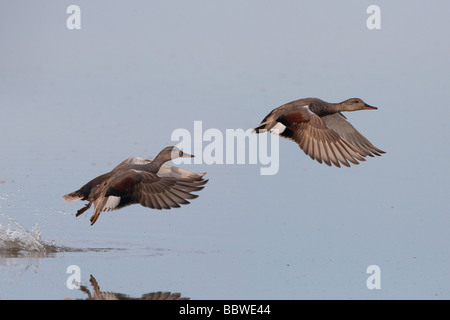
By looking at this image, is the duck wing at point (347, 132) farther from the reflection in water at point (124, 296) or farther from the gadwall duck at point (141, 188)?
the reflection in water at point (124, 296)

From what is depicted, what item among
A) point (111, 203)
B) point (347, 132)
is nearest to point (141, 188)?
point (111, 203)

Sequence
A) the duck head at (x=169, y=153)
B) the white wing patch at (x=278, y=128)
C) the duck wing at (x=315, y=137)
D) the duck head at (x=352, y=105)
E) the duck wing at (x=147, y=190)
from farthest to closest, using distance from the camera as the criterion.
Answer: the duck head at (x=352, y=105)
the white wing patch at (x=278, y=128)
the duck head at (x=169, y=153)
the duck wing at (x=315, y=137)
the duck wing at (x=147, y=190)

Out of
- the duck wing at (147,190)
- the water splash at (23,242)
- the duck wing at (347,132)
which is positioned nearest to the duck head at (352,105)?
the duck wing at (347,132)

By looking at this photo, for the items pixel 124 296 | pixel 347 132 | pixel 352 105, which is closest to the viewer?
pixel 124 296

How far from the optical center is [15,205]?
12453mm

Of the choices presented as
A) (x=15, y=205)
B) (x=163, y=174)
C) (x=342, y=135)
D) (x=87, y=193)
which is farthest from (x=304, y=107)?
(x=15, y=205)

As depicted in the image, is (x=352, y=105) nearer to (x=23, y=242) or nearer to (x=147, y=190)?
(x=147, y=190)

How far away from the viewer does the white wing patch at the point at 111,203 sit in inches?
423

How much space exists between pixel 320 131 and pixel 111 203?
2.47 m

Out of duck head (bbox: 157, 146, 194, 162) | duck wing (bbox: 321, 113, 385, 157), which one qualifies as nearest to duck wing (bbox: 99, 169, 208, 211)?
duck head (bbox: 157, 146, 194, 162)

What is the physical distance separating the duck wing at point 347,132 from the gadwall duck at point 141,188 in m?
A: 2.11

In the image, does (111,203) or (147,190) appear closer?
(147,190)

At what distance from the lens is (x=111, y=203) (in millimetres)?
10789

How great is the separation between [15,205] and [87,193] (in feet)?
5.06
